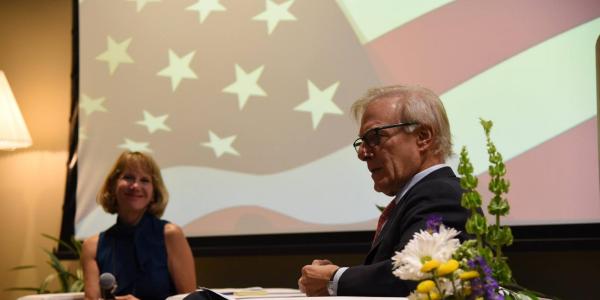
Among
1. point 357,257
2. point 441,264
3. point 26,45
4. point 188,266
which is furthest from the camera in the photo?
point 26,45

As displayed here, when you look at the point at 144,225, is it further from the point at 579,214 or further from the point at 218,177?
the point at 579,214

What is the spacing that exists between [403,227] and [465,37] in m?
2.14

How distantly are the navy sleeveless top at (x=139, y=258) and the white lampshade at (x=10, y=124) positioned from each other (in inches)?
49.3

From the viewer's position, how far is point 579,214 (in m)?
3.59

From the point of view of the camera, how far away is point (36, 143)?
4.96m

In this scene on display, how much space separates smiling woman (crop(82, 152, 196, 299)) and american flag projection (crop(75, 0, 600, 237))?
2.29 feet

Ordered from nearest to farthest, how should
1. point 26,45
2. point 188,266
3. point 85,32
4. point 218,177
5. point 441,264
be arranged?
point 441,264
point 188,266
point 218,177
point 85,32
point 26,45

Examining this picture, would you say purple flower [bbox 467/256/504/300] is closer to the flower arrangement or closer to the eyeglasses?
the flower arrangement

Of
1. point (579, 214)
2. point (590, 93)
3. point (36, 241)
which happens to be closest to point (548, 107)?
point (590, 93)

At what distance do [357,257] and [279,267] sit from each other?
446 mm

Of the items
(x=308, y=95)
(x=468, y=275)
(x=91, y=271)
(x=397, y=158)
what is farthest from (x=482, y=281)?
(x=308, y=95)

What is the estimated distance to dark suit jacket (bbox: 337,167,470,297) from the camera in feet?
6.08

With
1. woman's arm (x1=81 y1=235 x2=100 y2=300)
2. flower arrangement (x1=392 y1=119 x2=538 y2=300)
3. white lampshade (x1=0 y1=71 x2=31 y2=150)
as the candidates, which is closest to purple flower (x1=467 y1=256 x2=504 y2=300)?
flower arrangement (x1=392 y1=119 x2=538 y2=300)

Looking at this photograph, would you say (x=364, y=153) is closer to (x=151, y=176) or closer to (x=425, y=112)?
(x=425, y=112)
